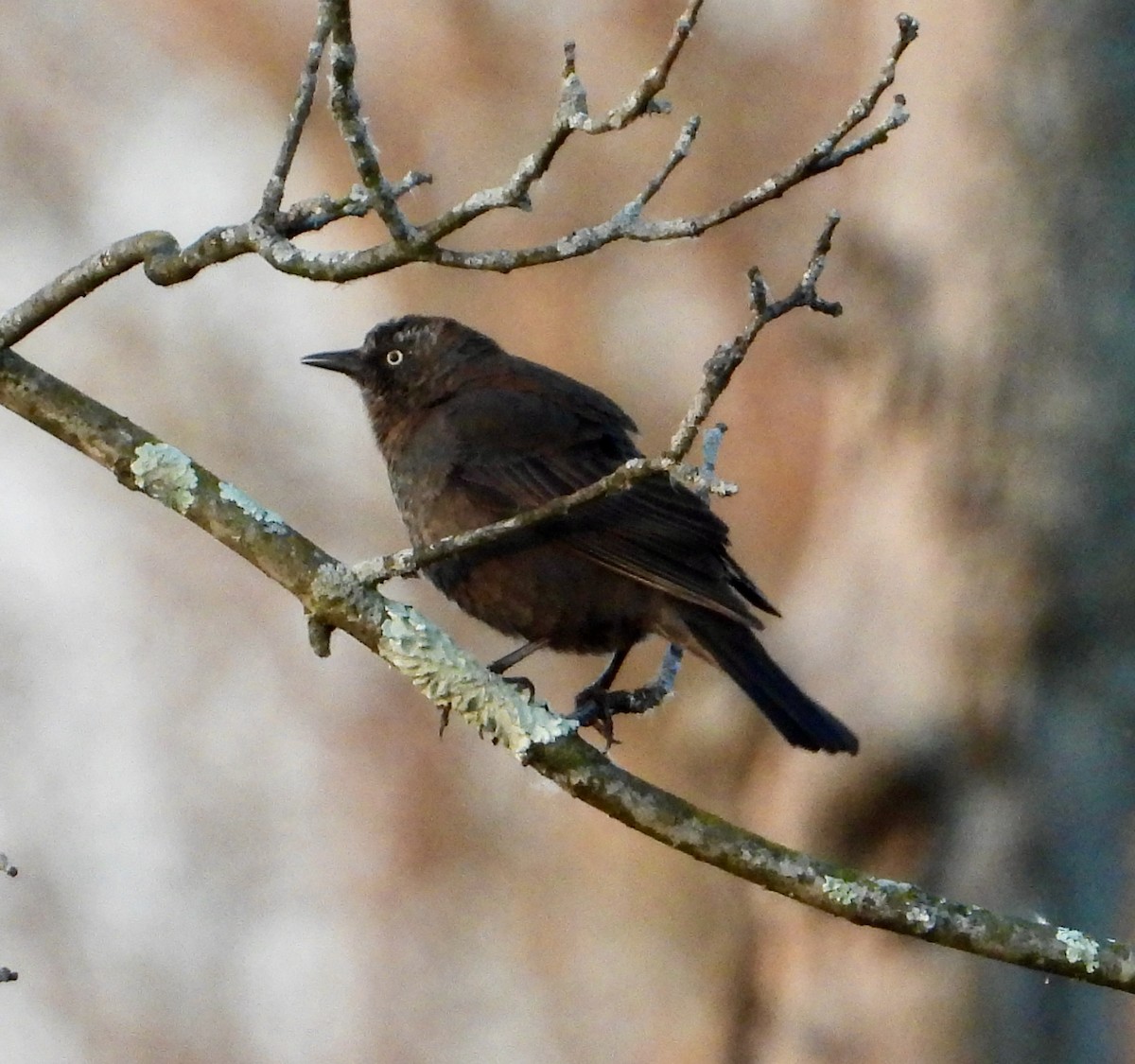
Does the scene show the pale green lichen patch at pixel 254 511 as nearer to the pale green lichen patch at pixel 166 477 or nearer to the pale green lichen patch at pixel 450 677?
the pale green lichen patch at pixel 166 477

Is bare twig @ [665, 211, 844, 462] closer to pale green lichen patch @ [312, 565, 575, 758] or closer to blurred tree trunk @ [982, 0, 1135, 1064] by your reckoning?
pale green lichen patch @ [312, 565, 575, 758]

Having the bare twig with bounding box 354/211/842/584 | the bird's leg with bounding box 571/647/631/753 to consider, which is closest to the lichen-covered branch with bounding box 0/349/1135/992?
the bare twig with bounding box 354/211/842/584

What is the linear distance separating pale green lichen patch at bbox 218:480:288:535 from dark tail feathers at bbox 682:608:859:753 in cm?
144

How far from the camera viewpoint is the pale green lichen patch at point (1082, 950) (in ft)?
9.82

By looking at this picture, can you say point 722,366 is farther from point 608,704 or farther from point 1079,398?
point 1079,398

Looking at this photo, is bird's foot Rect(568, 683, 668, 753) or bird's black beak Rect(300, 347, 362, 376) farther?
bird's black beak Rect(300, 347, 362, 376)

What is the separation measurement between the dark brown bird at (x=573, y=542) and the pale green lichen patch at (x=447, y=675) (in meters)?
0.96

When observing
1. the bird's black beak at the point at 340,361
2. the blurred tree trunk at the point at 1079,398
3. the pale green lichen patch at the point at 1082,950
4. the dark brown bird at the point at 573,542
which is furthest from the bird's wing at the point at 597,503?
the blurred tree trunk at the point at 1079,398

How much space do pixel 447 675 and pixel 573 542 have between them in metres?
1.28

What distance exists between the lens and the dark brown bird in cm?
447

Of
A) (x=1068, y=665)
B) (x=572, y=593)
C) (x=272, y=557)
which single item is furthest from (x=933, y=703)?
(x=272, y=557)

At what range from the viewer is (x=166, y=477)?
337 cm

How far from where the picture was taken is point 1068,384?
6.48 metres

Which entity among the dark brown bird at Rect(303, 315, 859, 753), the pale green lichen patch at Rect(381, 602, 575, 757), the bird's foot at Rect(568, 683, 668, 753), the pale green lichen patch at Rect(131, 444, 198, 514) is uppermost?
the dark brown bird at Rect(303, 315, 859, 753)
